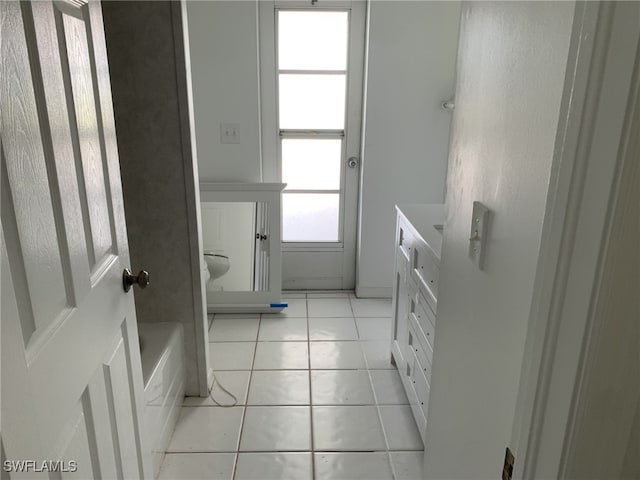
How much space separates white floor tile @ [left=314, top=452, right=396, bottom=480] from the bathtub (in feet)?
2.11

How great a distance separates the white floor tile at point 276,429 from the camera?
6.72 ft

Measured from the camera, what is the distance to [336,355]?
2.77 m

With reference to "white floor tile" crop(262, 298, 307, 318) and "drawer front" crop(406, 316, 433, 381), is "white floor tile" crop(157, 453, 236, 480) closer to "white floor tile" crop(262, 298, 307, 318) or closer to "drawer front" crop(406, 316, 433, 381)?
"drawer front" crop(406, 316, 433, 381)

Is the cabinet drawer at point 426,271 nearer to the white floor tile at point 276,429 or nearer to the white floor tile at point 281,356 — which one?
the white floor tile at point 276,429

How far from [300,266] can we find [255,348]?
97 cm

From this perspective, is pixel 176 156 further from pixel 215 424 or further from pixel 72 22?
pixel 215 424

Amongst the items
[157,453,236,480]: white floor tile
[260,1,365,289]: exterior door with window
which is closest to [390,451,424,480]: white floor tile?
[157,453,236,480]: white floor tile

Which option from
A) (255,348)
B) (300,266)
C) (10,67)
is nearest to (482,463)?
(10,67)

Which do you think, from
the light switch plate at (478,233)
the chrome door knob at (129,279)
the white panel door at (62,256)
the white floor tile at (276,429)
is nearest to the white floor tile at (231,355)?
the white floor tile at (276,429)

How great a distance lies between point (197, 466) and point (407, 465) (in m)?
0.85

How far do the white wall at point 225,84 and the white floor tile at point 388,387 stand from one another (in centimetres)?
156

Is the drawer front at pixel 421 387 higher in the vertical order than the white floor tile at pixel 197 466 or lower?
higher

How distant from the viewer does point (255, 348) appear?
2832 millimetres

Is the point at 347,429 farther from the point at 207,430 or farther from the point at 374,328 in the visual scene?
the point at 374,328
